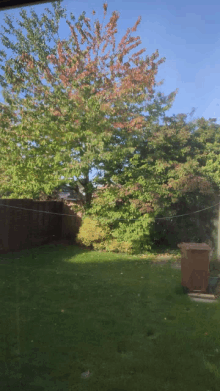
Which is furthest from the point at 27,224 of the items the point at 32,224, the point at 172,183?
the point at 172,183

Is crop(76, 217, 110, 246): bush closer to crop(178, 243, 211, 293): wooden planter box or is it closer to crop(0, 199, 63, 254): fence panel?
crop(0, 199, 63, 254): fence panel

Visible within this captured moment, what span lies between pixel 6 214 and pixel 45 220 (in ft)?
4.19

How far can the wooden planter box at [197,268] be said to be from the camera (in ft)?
13.1

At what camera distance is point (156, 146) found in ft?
17.0

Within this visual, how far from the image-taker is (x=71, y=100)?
5.91 meters

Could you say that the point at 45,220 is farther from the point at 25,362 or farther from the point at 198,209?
the point at 25,362

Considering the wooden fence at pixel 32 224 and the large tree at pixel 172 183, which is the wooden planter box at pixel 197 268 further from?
the wooden fence at pixel 32 224

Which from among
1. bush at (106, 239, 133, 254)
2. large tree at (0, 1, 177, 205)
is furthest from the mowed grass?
large tree at (0, 1, 177, 205)

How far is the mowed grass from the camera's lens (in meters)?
2.21

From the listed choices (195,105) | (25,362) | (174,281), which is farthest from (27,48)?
(25,362)

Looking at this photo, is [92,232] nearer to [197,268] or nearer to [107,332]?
[197,268]

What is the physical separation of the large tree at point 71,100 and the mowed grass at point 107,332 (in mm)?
2284

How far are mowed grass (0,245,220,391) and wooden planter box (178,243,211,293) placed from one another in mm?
Result: 219

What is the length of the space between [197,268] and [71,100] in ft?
12.6
